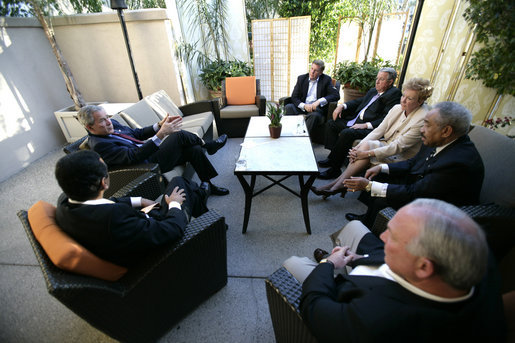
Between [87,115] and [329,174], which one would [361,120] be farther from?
[87,115]

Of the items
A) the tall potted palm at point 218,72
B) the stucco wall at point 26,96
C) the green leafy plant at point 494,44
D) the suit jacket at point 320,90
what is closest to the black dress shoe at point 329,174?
the suit jacket at point 320,90

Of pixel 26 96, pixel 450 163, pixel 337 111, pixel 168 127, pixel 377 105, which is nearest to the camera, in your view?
pixel 450 163

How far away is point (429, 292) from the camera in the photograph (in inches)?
26.1

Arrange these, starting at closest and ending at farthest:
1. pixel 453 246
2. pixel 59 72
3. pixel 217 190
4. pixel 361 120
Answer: pixel 453 246, pixel 217 190, pixel 361 120, pixel 59 72

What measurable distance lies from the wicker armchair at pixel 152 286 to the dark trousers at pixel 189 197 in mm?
270

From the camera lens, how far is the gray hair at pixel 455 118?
54.0 inches

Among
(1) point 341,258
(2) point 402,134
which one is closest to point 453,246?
(1) point 341,258

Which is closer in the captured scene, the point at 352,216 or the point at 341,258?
the point at 341,258

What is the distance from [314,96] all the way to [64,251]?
360 centimetres

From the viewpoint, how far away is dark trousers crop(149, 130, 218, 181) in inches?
86.9

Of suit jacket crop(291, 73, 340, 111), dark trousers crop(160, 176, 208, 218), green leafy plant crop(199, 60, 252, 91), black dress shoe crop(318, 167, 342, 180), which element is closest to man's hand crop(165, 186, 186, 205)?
dark trousers crop(160, 176, 208, 218)

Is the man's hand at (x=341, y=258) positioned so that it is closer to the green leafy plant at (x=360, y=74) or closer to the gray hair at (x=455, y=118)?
the gray hair at (x=455, y=118)

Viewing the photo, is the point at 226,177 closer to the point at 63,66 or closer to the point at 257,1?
the point at 63,66

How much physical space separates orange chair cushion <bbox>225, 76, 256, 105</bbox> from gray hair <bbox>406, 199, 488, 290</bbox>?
3696 millimetres
